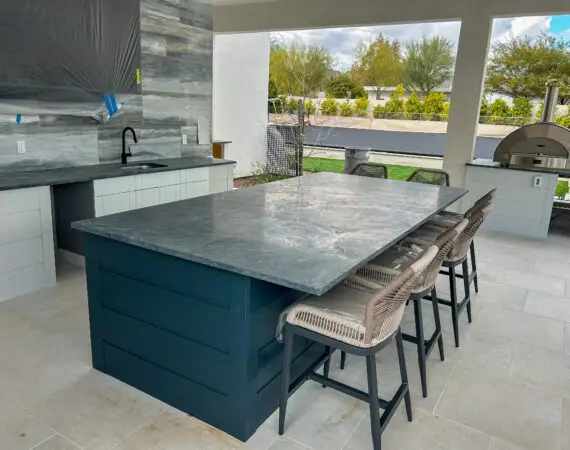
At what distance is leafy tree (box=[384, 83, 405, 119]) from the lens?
895cm

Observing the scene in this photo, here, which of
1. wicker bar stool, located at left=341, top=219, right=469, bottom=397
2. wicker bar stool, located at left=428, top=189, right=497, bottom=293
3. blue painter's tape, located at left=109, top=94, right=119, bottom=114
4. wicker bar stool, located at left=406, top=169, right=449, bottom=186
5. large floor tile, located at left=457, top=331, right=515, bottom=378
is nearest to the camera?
wicker bar stool, located at left=341, top=219, right=469, bottom=397

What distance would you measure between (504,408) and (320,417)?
93 cm

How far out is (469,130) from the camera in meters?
5.46

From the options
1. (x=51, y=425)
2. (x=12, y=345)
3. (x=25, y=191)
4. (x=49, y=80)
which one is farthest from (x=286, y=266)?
(x=49, y=80)

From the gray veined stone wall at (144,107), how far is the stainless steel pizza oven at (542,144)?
147 inches

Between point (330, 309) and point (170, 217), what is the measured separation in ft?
Answer: 3.38

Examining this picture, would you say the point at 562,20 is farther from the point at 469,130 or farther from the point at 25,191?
the point at 25,191

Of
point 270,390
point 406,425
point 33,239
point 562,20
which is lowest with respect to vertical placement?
point 406,425

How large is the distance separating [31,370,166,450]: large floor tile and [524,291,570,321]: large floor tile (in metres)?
2.79

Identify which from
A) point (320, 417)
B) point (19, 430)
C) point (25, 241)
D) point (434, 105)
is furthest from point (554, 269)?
point (434, 105)

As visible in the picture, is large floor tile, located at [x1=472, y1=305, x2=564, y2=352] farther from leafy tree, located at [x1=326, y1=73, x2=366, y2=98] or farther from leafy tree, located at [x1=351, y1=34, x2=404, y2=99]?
leafy tree, located at [x1=326, y1=73, x2=366, y2=98]

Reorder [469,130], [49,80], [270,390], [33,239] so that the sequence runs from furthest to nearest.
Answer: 1. [469,130]
2. [49,80]
3. [33,239]
4. [270,390]

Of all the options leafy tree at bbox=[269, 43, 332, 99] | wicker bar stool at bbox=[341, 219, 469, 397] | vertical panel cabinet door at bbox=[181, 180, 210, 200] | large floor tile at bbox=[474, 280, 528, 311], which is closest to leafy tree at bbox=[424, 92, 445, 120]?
leafy tree at bbox=[269, 43, 332, 99]

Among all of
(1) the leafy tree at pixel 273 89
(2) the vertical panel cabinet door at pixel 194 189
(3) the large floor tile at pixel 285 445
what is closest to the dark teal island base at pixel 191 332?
(3) the large floor tile at pixel 285 445
